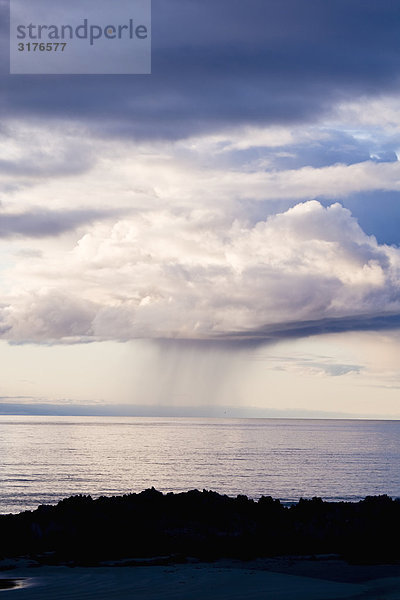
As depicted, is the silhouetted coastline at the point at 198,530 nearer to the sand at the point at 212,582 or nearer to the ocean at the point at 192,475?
the sand at the point at 212,582

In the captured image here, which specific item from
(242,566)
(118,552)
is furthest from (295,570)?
(118,552)

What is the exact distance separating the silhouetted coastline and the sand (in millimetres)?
1795

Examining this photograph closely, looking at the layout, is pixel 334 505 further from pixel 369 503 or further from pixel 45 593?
pixel 45 593

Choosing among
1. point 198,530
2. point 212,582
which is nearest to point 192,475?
point 198,530

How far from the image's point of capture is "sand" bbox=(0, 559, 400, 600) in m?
22.5

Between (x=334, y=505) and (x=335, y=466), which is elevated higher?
(x=334, y=505)

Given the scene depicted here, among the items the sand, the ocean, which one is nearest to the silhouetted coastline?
the sand

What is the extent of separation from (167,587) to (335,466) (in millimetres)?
75288

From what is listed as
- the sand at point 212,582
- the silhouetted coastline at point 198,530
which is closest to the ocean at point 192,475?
the silhouetted coastline at point 198,530

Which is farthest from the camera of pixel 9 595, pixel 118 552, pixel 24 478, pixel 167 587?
pixel 24 478

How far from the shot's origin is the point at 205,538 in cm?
3100

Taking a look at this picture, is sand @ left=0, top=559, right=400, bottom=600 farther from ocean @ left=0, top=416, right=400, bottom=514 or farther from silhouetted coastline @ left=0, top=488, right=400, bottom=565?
ocean @ left=0, top=416, right=400, bottom=514

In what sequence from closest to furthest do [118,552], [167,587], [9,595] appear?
[9,595] → [167,587] → [118,552]

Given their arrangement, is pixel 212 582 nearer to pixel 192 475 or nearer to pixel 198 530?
pixel 198 530
